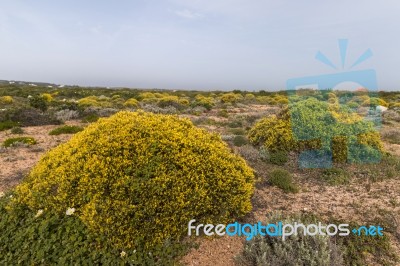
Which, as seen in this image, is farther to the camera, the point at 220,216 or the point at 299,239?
the point at 220,216

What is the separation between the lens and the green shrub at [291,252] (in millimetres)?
3412

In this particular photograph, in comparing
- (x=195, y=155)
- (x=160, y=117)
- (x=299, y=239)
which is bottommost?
(x=299, y=239)

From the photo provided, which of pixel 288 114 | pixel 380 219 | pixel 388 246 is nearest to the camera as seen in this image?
pixel 388 246

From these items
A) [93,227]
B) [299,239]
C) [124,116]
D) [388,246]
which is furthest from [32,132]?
[388,246]

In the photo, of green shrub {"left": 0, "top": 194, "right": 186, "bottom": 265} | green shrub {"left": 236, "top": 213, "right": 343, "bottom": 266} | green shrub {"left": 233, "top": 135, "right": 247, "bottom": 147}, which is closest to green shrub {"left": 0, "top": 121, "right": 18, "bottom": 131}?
green shrub {"left": 233, "top": 135, "right": 247, "bottom": 147}

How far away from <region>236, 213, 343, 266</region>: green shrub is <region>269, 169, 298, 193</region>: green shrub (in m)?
2.20

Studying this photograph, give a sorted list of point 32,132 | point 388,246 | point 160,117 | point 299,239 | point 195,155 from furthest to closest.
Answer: point 32,132
point 160,117
point 195,155
point 388,246
point 299,239

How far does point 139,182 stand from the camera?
3.96 metres

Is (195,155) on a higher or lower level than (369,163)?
higher

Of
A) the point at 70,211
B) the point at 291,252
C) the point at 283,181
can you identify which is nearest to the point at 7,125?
the point at 70,211

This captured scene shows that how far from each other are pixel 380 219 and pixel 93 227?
14.6 ft

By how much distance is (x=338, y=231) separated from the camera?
4441mm

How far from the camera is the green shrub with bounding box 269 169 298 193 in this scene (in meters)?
6.00

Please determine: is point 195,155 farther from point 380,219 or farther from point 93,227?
point 380,219
